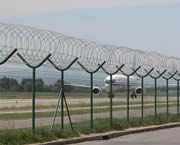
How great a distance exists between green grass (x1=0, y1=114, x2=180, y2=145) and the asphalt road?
0.79m

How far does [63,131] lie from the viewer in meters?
16.3

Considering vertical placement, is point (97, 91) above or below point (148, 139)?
above

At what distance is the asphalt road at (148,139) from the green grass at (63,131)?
31.1 inches

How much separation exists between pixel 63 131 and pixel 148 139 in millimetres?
2797

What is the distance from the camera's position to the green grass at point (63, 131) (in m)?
14.1

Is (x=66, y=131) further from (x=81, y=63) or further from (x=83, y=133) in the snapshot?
(x=81, y=63)

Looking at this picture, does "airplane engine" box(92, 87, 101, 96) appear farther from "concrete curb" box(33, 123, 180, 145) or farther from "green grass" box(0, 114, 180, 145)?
"concrete curb" box(33, 123, 180, 145)

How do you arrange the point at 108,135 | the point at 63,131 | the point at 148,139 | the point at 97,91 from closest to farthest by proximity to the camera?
the point at 63,131
the point at 148,139
the point at 108,135
the point at 97,91

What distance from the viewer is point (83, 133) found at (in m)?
17.3

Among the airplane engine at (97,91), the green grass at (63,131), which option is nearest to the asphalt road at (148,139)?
the green grass at (63,131)

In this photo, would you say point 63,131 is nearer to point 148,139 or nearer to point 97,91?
point 148,139

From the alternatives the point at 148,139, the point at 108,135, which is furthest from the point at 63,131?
the point at 148,139

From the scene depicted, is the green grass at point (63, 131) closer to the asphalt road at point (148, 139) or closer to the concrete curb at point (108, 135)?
the concrete curb at point (108, 135)

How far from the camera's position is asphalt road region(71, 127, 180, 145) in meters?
16.0
